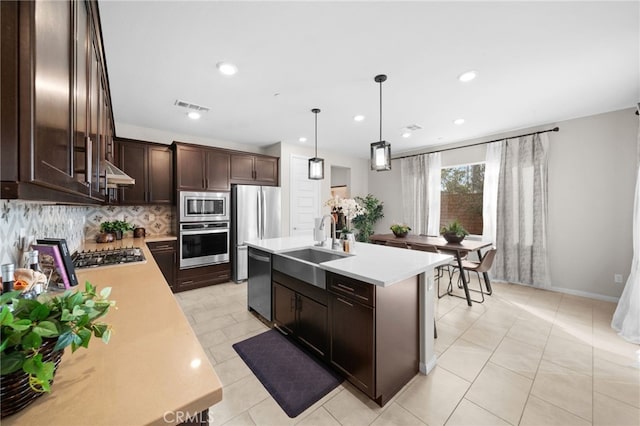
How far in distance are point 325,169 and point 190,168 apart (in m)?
2.85

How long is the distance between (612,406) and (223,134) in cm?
544

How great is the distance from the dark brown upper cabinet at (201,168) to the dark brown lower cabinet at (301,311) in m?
2.34

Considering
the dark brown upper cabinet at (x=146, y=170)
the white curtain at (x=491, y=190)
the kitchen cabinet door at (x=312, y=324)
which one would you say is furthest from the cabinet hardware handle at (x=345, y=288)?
the white curtain at (x=491, y=190)

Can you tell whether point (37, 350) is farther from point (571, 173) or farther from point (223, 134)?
point (571, 173)

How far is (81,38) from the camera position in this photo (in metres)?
1.03

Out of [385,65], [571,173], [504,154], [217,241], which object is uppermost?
[385,65]

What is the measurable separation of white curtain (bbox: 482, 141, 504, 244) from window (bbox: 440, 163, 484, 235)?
0.85 ft

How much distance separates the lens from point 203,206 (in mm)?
4160

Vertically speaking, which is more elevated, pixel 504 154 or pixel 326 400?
pixel 504 154

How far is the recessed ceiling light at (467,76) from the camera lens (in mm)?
2500

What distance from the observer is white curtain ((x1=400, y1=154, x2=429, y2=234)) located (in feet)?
18.0

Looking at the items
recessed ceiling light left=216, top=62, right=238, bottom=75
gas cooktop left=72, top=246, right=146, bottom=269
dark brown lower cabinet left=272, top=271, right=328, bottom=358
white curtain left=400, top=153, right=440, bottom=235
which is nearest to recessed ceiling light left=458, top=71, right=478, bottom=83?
recessed ceiling light left=216, top=62, right=238, bottom=75

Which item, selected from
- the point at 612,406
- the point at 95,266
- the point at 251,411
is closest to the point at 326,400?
the point at 251,411

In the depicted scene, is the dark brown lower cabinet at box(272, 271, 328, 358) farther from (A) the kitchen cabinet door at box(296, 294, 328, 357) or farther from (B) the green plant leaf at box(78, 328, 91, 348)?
(B) the green plant leaf at box(78, 328, 91, 348)
